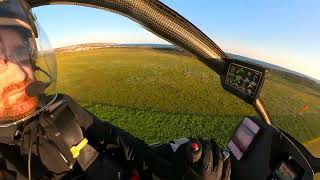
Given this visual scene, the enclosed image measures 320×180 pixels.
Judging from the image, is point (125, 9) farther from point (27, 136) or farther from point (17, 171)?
point (17, 171)

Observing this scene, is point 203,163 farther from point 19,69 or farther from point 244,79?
point 19,69

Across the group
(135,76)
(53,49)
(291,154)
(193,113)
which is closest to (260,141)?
(291,154)

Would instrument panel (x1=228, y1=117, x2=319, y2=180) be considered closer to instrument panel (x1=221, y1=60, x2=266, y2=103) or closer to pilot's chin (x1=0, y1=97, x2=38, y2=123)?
instrument panel (x1=221, y1=60, x2=266, y2=103)

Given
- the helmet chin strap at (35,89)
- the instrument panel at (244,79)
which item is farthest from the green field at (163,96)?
the helmet chin strap at (35,89)

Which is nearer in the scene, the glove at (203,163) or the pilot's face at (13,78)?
the glove at (203,163)

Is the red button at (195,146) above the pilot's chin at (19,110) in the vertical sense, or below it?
above

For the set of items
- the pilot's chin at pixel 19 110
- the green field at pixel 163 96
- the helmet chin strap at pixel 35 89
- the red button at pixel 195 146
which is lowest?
the green field at pixel 163 96

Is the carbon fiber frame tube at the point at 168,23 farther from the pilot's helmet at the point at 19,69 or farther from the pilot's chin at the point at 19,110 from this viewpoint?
the pilot's chin at the point at 19,110
